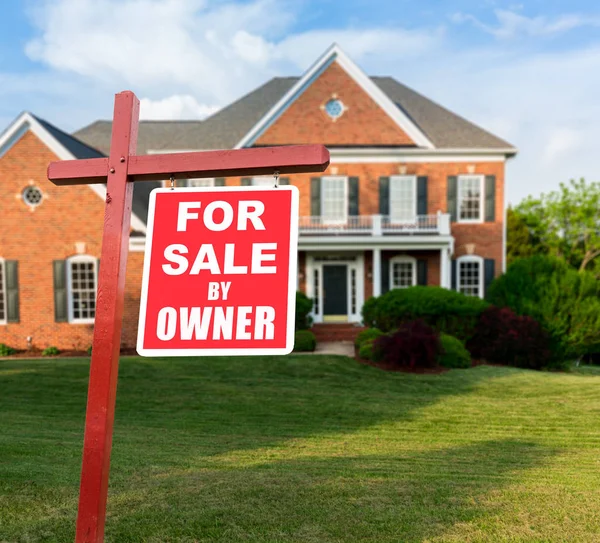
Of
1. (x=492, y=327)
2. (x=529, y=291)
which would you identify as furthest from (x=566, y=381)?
(x=529, y=291)

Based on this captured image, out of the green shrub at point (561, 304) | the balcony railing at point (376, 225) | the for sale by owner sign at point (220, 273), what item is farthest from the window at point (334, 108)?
the for sale by owner sign at point (220, 273)

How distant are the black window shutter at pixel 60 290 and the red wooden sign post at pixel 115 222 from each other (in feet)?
51.8

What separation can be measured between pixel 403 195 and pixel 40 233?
13.2 metres

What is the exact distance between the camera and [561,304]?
17984 mm

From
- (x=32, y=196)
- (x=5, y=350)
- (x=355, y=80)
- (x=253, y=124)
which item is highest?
(x=355, y=80)

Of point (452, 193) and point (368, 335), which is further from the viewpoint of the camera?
point (452, 193)

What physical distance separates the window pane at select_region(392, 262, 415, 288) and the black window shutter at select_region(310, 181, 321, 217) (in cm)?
366

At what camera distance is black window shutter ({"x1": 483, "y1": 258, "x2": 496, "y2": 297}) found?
22.2 m

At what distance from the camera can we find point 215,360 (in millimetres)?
15156

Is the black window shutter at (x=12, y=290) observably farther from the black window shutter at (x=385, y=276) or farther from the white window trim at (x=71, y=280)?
the black window shutter at (x=385, y=276)

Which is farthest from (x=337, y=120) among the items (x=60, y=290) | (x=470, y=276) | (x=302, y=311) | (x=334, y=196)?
(x=60, y=290)

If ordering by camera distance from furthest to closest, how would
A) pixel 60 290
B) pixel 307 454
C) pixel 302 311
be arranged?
1. pixel 302 311
2. pixel 60 290
3. pixel 307 454

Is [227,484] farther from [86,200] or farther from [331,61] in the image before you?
[331,61]

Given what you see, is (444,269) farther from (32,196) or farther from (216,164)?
(216,164)
